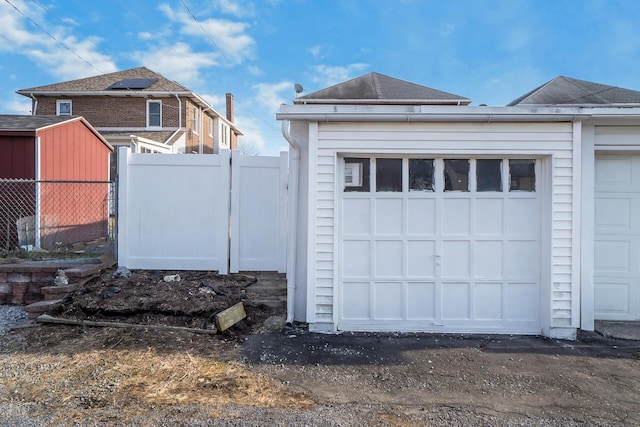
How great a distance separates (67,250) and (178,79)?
46.7 feet

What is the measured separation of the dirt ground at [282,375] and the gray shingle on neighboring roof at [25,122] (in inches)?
215

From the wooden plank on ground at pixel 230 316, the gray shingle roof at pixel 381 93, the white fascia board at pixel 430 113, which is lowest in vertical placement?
the wooden plank on ground at pixel 230 316

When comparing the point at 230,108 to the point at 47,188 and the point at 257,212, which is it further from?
the point at 257,212

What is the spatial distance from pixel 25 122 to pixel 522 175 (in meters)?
10.1

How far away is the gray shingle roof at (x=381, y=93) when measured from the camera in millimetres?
10164

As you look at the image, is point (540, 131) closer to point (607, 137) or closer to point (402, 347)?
point (607, 137)

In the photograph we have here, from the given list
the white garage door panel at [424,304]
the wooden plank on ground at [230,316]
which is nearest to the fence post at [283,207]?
the wooden plank on ground at [230,316]

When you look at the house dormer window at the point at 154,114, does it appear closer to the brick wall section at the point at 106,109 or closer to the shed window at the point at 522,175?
the brick wall section at the point at 106,109

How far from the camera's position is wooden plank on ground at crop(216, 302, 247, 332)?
14.7 feet

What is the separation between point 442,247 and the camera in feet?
16.0

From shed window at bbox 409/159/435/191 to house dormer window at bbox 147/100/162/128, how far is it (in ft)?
52.6

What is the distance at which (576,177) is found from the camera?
15.4ft

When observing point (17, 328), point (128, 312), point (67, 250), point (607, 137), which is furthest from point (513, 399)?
point (67, 250)

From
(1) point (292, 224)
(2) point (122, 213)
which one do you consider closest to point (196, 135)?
(2) point (122, 213)
